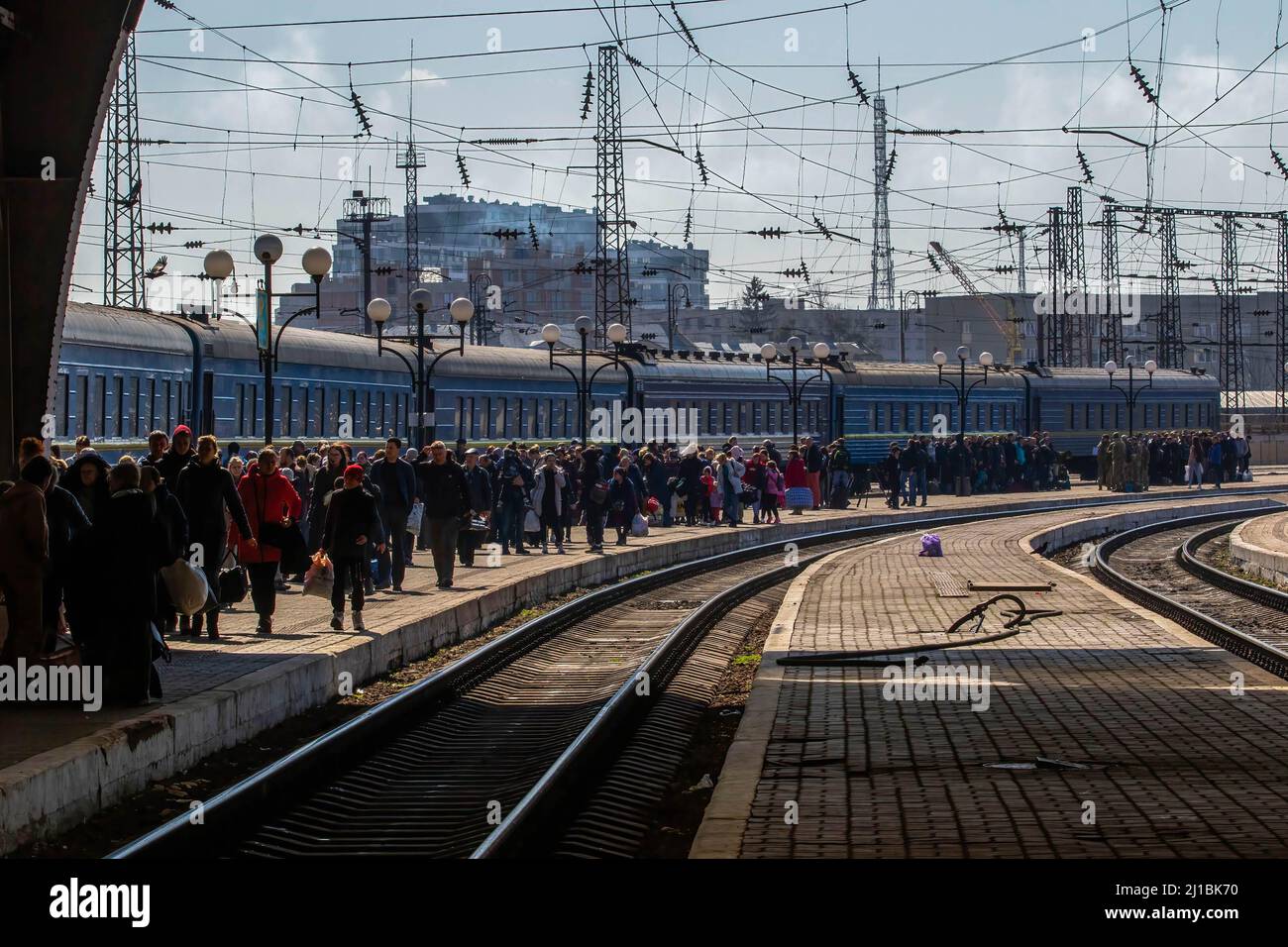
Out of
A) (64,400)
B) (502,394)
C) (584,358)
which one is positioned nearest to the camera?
(64,400)

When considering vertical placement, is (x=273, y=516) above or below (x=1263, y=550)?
above

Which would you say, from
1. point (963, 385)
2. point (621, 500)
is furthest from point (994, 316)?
point (621, 500)

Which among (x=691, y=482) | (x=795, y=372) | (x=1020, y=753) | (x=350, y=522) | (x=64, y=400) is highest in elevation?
(x=795, y=372)

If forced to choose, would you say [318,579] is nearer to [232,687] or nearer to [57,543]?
[232,687]

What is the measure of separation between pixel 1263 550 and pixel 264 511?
20.0m

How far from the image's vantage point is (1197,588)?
3050 cm

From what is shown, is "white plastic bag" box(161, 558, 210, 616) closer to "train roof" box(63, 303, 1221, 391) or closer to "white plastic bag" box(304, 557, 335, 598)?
Result: "white plastic bag" box(304, 557, 335, 598)

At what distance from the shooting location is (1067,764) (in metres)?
11.5

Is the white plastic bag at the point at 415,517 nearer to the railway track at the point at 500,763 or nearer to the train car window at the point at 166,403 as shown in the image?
the railway track at the point at 500,763

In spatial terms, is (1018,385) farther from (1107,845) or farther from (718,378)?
(1107,845)

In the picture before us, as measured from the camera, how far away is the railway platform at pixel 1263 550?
3102 cm

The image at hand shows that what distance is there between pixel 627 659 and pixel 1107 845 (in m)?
10.9

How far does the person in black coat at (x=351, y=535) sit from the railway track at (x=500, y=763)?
1380 millimetres

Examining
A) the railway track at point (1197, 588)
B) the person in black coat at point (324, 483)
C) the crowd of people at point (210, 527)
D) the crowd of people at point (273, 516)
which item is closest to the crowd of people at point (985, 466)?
the railway track at point (1197, 588)
